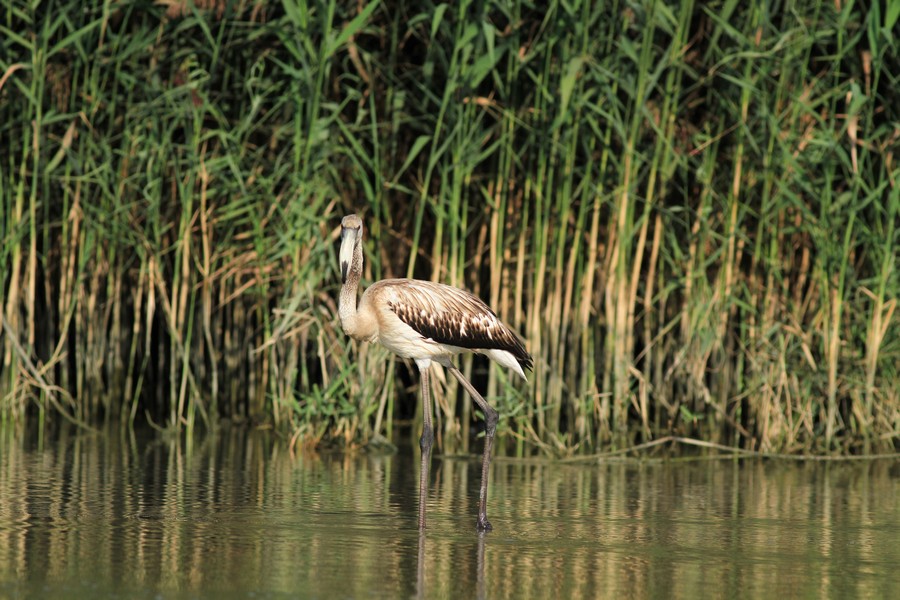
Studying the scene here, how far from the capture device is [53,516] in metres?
6.57

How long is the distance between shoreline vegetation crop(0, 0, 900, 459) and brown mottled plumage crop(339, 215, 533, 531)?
178cm

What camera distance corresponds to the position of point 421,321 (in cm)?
705

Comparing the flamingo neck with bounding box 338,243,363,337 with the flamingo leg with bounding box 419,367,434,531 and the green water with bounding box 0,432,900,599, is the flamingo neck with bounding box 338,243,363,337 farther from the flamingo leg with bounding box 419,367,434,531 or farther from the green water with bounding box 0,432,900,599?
the green water with bounding box 0,432,900,599

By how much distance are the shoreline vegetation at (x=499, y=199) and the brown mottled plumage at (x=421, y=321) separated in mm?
1779

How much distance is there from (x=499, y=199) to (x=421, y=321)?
2518 mm

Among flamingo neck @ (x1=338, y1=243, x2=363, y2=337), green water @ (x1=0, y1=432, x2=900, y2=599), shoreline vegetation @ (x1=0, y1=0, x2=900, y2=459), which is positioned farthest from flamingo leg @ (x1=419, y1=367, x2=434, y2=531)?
shoreline vegetation @ (x1=0, y1=0, x2=900, y2=459)

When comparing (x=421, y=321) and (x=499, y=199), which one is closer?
(x=421, y=321)

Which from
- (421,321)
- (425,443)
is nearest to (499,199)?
(421,321)

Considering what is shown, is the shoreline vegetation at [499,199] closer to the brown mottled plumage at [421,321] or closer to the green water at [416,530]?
the green water at [416,530]

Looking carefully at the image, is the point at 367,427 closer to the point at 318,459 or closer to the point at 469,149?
the point at 318,459

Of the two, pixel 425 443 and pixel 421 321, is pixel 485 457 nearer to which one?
pixel 425 443

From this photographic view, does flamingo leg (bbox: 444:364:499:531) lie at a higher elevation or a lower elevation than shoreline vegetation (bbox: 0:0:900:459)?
lower

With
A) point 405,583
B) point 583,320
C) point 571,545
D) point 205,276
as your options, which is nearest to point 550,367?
point 583,320

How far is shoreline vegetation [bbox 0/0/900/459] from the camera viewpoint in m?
9.16
